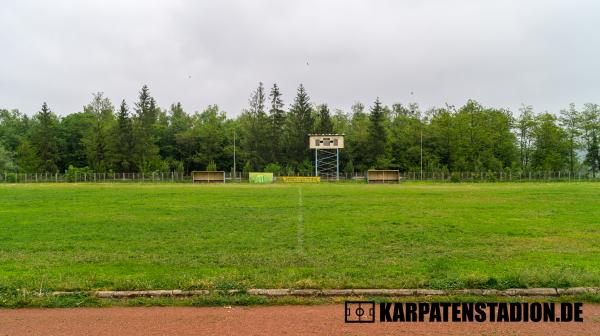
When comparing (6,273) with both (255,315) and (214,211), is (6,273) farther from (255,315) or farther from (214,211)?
(214,211)

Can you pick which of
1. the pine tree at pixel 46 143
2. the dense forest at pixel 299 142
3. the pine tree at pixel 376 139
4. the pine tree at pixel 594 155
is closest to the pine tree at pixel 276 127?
the dense forest at pixel 299 142

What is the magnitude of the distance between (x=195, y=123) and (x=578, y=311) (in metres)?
104

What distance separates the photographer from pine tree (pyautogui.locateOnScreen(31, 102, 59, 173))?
90.9m

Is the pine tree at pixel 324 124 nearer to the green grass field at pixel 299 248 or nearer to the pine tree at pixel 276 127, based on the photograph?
the pine tree at pixel 276 127

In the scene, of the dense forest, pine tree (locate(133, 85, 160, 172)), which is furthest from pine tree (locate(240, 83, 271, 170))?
pine tree (locate(133, 85, 160, 172))

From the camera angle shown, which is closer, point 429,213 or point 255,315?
point 255,315

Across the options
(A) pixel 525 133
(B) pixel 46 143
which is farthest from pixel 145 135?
(A) pixel 525 133

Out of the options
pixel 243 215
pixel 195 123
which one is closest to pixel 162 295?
pixel 243 215

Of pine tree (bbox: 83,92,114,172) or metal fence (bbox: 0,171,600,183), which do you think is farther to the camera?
pine tree (bbox: 83,92,114,172)

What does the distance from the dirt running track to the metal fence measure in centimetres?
6816

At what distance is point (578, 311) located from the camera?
284 inches

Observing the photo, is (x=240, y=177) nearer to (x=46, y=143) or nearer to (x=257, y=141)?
(x=257, y=141)

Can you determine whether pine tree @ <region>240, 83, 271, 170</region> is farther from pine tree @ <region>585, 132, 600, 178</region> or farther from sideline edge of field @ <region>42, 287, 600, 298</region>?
sideline edge of field @ <region>42, 287, 600, 298</region>

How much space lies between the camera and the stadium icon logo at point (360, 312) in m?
6.94
